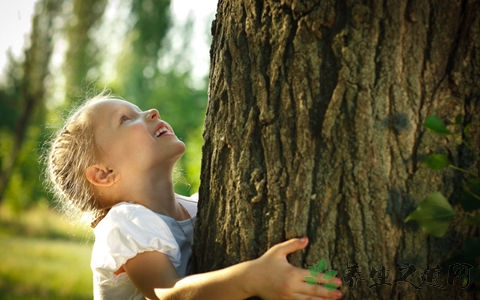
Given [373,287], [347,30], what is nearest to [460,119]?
[347,30]

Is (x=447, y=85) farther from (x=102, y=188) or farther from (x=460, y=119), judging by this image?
(x=102, y=188)

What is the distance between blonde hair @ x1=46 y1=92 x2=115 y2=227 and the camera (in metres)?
2.21

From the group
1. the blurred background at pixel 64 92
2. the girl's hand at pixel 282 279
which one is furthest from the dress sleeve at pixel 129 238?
the blurred background at pixel 64 92

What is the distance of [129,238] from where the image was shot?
1782 mm

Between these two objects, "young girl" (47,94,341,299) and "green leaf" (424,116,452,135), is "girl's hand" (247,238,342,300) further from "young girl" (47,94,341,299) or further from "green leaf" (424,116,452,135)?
"green leaf" (424,116,452,135)

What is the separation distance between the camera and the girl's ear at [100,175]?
214 centimetres

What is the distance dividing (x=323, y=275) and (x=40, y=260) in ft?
52.5

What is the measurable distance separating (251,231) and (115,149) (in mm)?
761

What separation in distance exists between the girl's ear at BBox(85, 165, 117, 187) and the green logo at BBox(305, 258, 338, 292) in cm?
93

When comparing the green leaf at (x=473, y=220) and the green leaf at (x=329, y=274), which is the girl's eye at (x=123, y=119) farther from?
the green leaf at (x=473, y=220)

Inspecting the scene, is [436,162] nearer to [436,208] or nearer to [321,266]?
[436,208]

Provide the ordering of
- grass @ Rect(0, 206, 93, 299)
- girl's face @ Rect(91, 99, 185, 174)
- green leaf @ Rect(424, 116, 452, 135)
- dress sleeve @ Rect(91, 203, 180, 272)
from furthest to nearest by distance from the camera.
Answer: grass @ Rect(0, 206, 93, 299) → girl's face @ Rect(91, 99, 185, 174) → dress sleeve @ Rect(91, 203, 180, 272) → green leaf @ Rect(424, 116, 452, 135)

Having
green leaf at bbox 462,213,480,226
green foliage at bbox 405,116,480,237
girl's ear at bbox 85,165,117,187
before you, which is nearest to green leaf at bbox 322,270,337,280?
green foliage at bbox 405,116,480,237

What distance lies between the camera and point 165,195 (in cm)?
216
